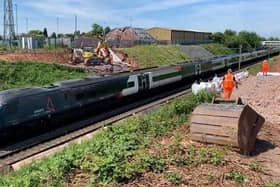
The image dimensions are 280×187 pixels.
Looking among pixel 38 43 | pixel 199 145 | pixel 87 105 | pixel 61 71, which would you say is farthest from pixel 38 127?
pixel 38 43

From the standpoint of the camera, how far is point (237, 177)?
7246 millimetres

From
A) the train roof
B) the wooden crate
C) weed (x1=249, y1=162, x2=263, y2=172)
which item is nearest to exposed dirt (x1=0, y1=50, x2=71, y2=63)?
the train roof

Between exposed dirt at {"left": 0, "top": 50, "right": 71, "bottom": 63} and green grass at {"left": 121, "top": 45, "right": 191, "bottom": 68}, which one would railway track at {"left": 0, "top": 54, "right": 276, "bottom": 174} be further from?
green grass at {"left": 121, "top": 45, "right": 191, "bottom": 68}

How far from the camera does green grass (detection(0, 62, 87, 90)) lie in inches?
1287

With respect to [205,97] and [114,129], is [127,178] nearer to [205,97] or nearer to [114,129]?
[114,129]

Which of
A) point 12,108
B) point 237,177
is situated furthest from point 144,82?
point 237,177

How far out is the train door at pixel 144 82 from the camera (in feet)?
93.6

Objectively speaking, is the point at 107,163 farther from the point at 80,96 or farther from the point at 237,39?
the point at 237,39

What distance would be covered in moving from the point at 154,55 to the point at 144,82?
34016mm

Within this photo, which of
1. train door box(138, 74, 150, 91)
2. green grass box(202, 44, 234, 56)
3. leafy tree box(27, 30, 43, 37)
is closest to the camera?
train door box(138, 74, 150, 91)

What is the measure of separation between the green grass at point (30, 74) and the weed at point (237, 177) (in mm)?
24919

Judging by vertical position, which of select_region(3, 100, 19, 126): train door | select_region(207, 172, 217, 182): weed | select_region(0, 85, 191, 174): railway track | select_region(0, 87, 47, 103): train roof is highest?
select_region(0, 87, 47, 103): train roof

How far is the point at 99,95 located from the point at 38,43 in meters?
43.6

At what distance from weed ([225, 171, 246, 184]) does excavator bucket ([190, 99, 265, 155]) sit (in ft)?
5.06
